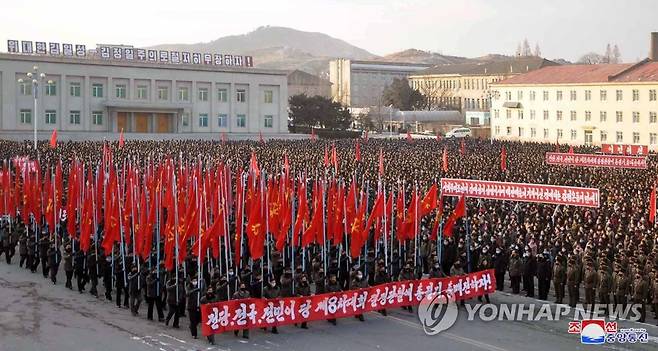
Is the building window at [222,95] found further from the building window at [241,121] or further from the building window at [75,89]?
the building window at [75,89]

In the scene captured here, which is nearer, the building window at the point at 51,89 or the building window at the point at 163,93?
the building window at the point at 51,89

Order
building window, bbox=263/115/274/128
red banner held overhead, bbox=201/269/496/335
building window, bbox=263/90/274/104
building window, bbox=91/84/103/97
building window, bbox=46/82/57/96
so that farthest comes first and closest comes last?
building window, bbox=263/90/274/104, building window, bbox=263/115/274/128, building window, bbox=91/84/103/97, building window, bbox=46/82/57/96, red banner held overhead, bbox=201/269/496/335

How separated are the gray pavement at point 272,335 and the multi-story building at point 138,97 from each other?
141 feet

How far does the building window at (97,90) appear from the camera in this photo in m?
58.8

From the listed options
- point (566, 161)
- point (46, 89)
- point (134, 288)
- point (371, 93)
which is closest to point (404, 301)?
point (134, 288)

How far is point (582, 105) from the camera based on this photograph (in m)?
62.5

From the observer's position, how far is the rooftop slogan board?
184 feet

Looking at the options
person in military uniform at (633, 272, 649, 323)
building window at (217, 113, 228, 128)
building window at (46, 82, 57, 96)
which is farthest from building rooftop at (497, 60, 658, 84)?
person in military uniform at (633, 272, 649, 323)

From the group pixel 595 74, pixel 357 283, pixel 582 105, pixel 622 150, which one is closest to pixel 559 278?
pixel 357 283

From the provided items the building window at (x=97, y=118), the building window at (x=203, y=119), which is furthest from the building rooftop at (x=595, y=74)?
the building window at (x=97, y=118)

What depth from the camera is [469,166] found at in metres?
34.7

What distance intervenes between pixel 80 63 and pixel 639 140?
128ft

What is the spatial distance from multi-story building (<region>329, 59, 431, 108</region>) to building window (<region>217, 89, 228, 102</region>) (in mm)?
59011

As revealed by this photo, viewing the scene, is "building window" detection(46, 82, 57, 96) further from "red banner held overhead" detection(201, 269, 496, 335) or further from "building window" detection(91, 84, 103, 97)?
"red banner held overhead" detection(201, 269, 496, 335)
